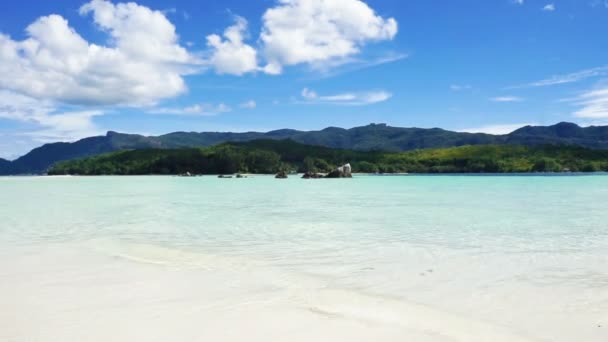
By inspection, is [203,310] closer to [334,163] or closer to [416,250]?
[416,250]

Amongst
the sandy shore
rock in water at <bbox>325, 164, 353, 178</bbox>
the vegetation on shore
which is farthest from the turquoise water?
the vegetation on shore

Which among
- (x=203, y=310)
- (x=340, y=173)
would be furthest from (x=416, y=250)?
(x=340, y=173)

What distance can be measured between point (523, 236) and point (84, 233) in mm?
15951

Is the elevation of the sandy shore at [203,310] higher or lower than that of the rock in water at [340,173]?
lower

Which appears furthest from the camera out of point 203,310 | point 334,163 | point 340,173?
point 334,163

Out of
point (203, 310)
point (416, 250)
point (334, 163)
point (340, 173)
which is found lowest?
point (416, 250)

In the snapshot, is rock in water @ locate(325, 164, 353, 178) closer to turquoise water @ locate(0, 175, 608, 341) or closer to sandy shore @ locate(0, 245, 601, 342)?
turquoise water @ locate(0, 175, 608, 341)

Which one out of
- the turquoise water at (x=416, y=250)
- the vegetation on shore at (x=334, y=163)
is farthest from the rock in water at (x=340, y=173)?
the turquoise water at (x=416, y=250)

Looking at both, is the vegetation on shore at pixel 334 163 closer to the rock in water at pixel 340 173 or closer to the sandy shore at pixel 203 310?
the rock in water at pixel 340 173

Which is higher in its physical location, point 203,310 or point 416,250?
→ point 203,310

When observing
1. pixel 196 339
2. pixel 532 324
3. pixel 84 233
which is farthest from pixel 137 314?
pixel 84 233

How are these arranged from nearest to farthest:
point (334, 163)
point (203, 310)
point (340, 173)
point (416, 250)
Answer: point (203, 310)
point (416, 250)
point (340, 173)
point (334, 163)

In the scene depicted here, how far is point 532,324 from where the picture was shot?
6.82 metres

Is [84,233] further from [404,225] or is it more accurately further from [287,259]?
[404,225]
